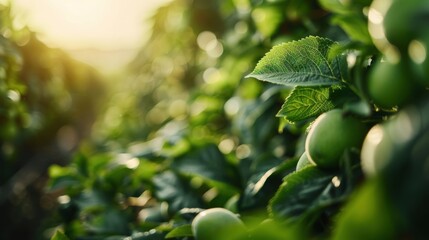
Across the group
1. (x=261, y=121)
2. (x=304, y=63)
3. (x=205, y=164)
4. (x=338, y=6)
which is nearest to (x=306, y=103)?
(x=304, y=63)

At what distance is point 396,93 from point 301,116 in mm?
232

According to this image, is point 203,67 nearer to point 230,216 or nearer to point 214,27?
point 214,27

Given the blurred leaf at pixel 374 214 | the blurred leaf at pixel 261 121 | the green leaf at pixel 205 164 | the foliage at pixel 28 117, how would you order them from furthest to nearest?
the foliage at pixel 28 117
the blurred leaf at pixel 261 121
the green leaf at pixel 205 164
the blurred leaf at pixel 374 214

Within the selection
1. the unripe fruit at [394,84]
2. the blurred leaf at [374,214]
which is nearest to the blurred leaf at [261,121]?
the unripe fruit at [394,84]

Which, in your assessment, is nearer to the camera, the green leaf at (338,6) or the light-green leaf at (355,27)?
the light-green leaf at (355,27)

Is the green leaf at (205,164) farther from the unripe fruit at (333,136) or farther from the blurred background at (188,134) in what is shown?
the unripe fruit at (333,136)

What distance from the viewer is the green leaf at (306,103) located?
69 cm

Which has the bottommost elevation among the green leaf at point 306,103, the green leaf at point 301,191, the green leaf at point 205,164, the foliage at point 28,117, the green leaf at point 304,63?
the green leaf at point 301,191

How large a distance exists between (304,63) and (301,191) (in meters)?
0.18

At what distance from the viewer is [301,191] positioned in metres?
0.67

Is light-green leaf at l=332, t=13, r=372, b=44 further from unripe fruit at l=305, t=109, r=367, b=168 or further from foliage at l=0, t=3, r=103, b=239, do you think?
foliage at l=0, t=3, r=103, b=239

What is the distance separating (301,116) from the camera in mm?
702

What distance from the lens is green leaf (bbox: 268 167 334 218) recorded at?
665mm

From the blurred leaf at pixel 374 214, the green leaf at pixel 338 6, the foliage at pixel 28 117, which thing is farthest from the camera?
the foliage at pixel 28 117
